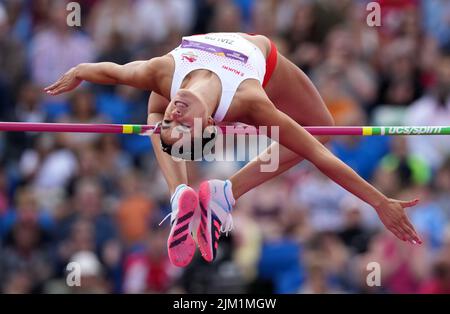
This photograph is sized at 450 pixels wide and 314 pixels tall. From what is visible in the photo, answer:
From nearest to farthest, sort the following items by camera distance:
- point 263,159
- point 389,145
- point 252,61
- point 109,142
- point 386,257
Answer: point 252,61 < point 263,159 < point 386,257 < point 389,145 < point 109,142

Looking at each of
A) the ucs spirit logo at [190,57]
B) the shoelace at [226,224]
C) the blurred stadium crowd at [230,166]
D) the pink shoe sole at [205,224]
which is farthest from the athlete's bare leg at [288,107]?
the blurred stadium crowd at [230,166]

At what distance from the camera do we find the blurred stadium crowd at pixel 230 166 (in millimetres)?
12445

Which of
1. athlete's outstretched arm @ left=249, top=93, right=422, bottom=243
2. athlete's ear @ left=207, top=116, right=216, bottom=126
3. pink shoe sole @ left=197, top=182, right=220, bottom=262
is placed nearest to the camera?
athlete's ear @ left=207, top=116, right=216, bottom=126

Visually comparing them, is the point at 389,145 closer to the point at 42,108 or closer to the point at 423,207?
the point at 423,207

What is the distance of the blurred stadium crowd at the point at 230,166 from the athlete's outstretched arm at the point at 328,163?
100.0 inches

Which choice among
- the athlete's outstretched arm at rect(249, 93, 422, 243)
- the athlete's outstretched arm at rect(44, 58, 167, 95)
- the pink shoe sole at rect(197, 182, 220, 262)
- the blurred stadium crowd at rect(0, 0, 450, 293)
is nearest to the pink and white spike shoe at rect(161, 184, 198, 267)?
the pink shoe sole at rect(197, 182, 220, 262)

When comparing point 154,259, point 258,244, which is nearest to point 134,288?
point 154,259

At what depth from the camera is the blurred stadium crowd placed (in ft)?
40.8

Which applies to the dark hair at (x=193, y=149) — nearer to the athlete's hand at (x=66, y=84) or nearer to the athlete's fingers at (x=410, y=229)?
the athlete's hand at (x=66, y=84)

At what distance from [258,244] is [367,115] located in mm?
2016

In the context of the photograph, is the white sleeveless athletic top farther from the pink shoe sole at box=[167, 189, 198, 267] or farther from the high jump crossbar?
the pink shoe sole at box=[167, 189, 198, 267]

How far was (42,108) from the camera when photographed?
1458 centimetres

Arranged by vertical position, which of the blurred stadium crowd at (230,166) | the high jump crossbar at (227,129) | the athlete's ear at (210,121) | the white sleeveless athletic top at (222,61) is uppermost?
the white sleeveless athletic top at (222,61)

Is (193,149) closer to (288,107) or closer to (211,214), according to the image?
(211,214)
